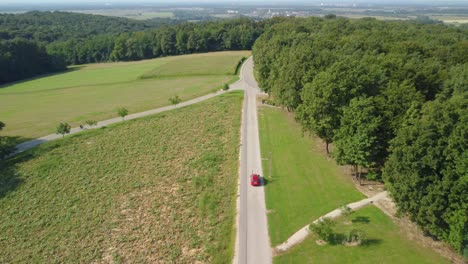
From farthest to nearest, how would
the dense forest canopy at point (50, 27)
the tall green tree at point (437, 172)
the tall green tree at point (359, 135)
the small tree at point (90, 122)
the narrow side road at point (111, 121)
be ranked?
the dense forest canopy at point (50, 27)
the small tree at point (90, 122)
the narrow side road at point (111, 121)
the tall green tree at point (359, 135)
the tall green tree at point (437, 172)

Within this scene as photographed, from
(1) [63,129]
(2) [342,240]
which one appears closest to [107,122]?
(1) [63,129]

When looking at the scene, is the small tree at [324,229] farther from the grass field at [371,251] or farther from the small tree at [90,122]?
the small tree at [90,122]

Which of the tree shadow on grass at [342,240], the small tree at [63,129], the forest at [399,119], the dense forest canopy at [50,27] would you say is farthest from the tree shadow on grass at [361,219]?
the dense forest canopy at [50,27]

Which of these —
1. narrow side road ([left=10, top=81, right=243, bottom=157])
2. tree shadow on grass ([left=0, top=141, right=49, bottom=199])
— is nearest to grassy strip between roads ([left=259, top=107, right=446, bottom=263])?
narrow side road ([left=10, top=81, right=243, bottom=157])

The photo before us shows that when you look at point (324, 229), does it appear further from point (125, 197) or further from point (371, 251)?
point (125, 197)

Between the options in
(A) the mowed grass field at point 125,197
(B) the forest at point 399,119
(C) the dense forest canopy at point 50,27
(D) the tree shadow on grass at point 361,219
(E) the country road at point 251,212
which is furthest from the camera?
(C) the dense forest canopy at point 50,27
